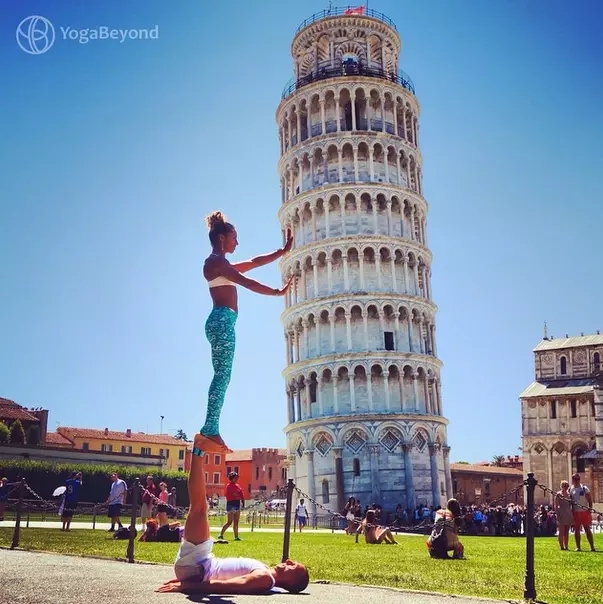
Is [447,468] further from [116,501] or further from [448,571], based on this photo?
[448,571]

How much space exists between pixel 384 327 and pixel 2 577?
151ft

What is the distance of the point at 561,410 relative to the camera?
8662 centimetres

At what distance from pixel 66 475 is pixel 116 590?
43917mm

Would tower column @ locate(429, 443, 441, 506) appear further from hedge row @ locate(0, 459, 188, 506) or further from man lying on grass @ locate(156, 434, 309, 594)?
man lying on grass @ locate(156, 434, 309, 594)

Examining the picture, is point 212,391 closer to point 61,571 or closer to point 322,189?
point 61,571

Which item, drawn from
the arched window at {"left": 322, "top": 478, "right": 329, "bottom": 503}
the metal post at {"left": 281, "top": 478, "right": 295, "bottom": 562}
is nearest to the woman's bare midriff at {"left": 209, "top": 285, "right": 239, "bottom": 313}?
the metal post at {"left": 281, "top": 478, "right": 295, "bottom": 562}

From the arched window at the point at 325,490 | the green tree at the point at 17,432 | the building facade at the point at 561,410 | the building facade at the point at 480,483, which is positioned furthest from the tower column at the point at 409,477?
the building facade at the point at 561,410

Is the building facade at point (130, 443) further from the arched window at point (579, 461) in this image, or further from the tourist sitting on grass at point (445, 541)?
the tourist sitting on grass at point (445, 541)

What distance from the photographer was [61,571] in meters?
8.55

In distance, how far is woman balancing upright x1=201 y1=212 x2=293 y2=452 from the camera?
7875 millimetres

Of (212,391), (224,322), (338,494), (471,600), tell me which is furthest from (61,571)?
(338,494)

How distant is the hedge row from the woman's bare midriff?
38578mm

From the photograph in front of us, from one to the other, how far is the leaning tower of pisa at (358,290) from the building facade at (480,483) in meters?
35.0

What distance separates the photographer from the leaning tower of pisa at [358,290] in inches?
1998
